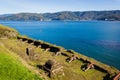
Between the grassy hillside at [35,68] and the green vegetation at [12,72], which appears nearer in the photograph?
the green vegetation at [12,72]

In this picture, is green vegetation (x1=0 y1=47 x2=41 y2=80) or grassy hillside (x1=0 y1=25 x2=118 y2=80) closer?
green vegetation (x1=0 y1=47 x2=41 y2=80)

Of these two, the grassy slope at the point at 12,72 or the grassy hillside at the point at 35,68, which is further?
the grassy hillside at the point at 35,68

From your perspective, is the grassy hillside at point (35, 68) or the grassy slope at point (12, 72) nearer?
the grassy slope at point (12, 72)

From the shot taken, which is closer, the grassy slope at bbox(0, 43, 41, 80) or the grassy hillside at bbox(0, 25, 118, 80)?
the grassy slope at bbox(0, 43, 41, 80)

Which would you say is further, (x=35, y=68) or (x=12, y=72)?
(x=35, y=68)

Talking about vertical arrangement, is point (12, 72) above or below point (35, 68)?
above

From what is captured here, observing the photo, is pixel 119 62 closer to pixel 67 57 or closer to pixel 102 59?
pixel 102 59

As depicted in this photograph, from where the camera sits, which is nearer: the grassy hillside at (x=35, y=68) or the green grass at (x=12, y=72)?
the green grass at (x=12, y=72)

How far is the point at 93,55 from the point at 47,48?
23.8 metres

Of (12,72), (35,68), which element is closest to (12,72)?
(12,72)

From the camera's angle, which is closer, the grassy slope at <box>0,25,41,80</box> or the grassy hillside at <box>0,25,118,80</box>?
the grassy slope at <box>0,25,41,80</box>

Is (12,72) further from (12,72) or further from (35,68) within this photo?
(35,68)

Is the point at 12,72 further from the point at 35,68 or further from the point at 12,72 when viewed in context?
the point at 35,68

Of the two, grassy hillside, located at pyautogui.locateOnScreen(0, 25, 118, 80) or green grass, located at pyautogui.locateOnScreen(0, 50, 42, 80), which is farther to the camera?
grassy hillside, located at pyautogui.locateOnScreen(0, 25, 118, 80)
